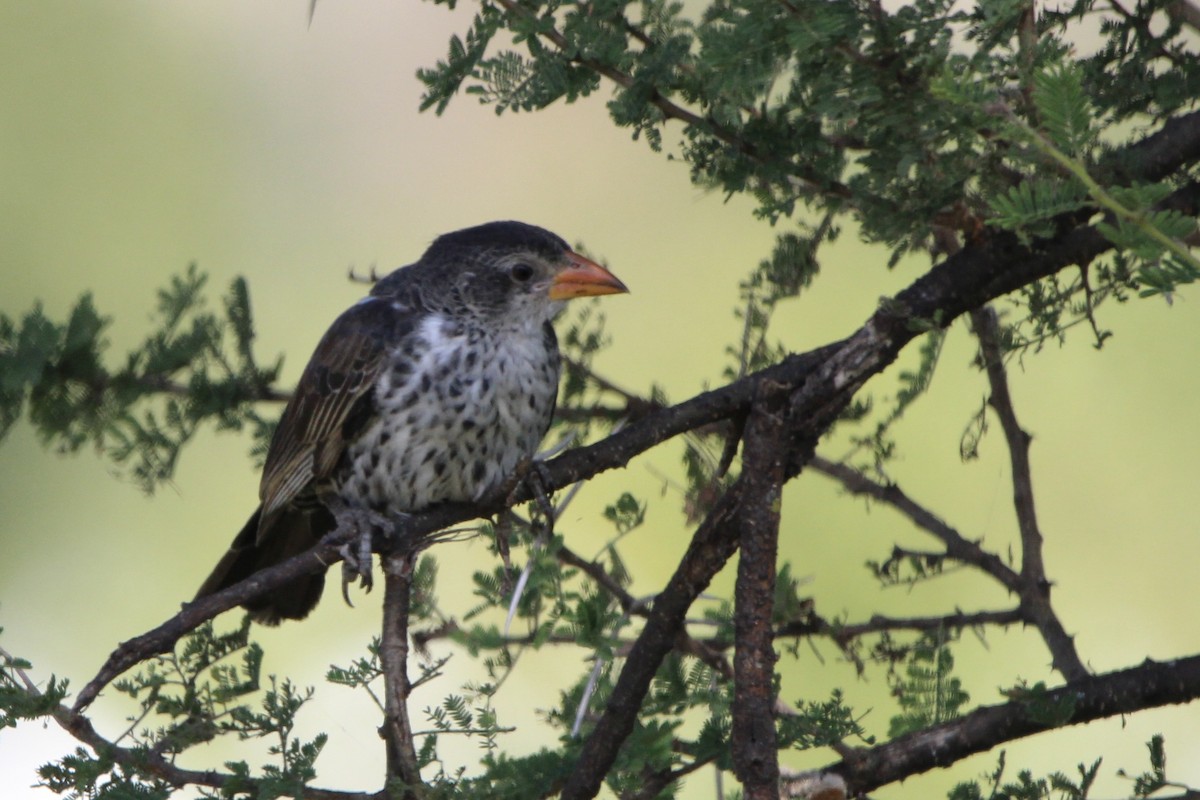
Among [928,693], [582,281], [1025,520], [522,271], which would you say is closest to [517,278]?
[522,271]

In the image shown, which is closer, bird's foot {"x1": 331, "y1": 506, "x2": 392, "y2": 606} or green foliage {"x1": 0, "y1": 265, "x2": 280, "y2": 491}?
bird's foot {"x1": 331, "y1": 506, "x2": 392, "y2": 606}

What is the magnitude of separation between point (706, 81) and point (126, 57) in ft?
25.9

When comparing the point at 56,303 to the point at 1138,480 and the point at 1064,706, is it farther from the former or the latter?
the point at 1064,706

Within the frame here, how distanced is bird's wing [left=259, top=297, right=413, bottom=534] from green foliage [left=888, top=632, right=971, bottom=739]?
1529 mm

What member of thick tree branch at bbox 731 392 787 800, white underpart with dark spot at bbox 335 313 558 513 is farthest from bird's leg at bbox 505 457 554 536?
white underpart with dark spot at bbox 335 313 558 513

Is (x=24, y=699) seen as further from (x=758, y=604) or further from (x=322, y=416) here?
(x=322, y=416)

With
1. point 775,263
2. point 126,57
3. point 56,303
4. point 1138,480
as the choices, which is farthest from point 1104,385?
point 126,57

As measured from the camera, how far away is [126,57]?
945cm

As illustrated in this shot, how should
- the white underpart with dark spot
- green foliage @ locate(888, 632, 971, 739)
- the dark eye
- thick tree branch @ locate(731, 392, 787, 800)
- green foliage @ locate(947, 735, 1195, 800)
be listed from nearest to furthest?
thick tree branch @ locate(731, 392, 787, 800)
green foliage @ locate(947, 735, 1195, 800)
green foliage @ locate(888, 632, 971, 739)
the white underpart with dark spot
the dark eye

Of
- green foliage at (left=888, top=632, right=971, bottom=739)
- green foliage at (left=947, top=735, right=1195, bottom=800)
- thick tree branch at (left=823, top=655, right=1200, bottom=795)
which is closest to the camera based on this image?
thick tree branch at (left=823, top=655, right=1200, bottom=795)

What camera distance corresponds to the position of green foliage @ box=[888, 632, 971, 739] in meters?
2.75

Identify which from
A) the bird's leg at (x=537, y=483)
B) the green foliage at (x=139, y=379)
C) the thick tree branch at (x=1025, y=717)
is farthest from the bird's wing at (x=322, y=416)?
the thick tree branch at (x=1025, y=717)

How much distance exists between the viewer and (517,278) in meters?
3.94

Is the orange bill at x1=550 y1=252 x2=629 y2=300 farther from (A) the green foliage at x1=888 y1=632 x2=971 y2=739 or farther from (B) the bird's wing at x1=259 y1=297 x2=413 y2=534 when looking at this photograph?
(A) the green foliage at x1=888 y1=632 x2=971 y2=739
